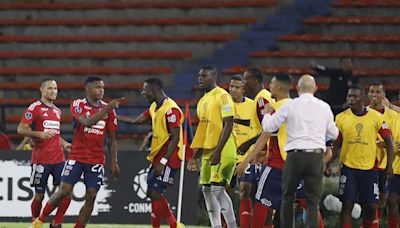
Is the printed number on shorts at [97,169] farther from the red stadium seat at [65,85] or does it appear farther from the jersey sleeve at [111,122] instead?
the red stadium seat at [65,85]

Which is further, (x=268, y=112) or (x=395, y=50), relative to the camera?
(x=395, y=50)

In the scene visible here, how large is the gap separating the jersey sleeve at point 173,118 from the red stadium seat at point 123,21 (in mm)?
12465

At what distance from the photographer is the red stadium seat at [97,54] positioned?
28125 mm

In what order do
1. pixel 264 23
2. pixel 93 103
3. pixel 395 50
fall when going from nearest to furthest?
pixel 93 103
pixel 395 50
pixel 264 23

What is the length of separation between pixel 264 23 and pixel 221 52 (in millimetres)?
1415

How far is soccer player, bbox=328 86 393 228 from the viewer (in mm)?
15758

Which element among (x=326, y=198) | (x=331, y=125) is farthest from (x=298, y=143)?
(x=326, y=198)

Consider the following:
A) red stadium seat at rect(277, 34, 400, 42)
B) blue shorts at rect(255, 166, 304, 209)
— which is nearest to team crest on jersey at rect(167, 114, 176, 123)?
blue shorts at rect(255, 166, 304, 209)

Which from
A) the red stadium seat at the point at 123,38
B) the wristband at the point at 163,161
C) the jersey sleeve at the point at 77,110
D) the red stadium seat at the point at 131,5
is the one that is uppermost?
the red stadium seat at the point at 131,5

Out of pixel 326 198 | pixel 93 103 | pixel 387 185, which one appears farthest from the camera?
pixel 326 198

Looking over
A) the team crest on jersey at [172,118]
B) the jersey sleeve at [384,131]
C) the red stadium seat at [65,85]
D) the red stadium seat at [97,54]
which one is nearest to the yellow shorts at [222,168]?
the team crest on jersey at [172,118]

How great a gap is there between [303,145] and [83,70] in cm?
1535

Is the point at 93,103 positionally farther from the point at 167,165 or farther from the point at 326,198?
the point at 326,198

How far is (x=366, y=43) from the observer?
26734 millimetres
